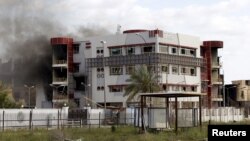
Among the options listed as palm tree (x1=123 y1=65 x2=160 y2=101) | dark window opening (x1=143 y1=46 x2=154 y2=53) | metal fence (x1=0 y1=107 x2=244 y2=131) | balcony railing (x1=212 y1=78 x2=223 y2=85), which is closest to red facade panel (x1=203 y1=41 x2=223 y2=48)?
balcony railing (x1=212 y1=78 x2=223 y2=85)

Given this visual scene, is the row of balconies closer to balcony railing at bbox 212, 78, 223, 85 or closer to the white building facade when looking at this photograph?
the white building facade

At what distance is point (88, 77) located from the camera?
331 feet

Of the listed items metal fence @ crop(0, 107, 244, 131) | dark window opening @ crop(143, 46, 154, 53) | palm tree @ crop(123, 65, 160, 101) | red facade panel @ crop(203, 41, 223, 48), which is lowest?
metal fence @ crop(0, 107, 244, 131)

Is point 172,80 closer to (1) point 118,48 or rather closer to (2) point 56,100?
(1) point 118,48

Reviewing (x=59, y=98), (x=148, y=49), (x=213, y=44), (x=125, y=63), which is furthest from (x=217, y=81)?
(x=59, y=98)

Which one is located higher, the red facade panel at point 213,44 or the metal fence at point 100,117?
the red facade panel at point 213,44

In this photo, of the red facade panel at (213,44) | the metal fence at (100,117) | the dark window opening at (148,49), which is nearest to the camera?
the metal fence at (100,117)

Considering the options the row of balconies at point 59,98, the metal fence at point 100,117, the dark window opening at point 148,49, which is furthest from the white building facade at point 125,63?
the metal fence at point 100,117

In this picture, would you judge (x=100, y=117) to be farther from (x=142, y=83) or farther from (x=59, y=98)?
(x=59, y=98)

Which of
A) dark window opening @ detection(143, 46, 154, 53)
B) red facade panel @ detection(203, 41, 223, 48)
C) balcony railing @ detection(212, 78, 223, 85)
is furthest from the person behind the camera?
red facade panel @ detection(203, 41, 223, 48)

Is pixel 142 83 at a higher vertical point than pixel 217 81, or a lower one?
lower

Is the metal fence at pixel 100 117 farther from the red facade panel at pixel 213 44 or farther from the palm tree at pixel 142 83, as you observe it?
the red facade panel at pixel 213 44

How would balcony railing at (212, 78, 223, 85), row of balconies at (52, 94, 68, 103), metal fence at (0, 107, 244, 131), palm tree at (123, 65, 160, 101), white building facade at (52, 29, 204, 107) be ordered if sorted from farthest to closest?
balcony railing at (212, 78, 223, 85) → row of balconies at (52, 94, 68, 103) → white building facade at (52, 29, 204, 107) → palm tree at (123, 65, 160, 101) → metal fence at (0, 107, 244, 131)

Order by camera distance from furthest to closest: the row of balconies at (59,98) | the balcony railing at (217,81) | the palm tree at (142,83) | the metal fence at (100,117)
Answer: the balcony railing at (217,81)
the row of balconies at (59,98)
the palm tree at (142,83)
the metal fence at (100,117)
